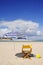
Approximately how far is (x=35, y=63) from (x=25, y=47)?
90.0 inches

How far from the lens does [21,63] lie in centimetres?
679

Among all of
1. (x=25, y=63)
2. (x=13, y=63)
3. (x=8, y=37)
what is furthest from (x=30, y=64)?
(x=8, y=37)

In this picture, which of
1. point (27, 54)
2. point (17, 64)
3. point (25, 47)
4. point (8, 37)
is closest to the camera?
point (17, 64)

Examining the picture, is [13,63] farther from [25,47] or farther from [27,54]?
[25,47]

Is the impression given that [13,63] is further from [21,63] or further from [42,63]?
[42,63]

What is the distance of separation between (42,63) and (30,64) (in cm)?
66

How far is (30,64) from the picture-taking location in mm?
6609

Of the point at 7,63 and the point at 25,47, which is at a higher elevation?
the point at 25,47

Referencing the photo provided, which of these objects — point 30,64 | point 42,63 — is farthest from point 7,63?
point 42,63

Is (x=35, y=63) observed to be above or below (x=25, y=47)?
below

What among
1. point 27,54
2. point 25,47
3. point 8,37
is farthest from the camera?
point 8,37

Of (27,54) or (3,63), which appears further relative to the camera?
(27,54)

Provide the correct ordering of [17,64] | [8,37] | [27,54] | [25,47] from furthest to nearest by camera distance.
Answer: [8,37] < [25,47] < [27,54] < [17,64]

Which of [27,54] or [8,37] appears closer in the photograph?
[27,54]
